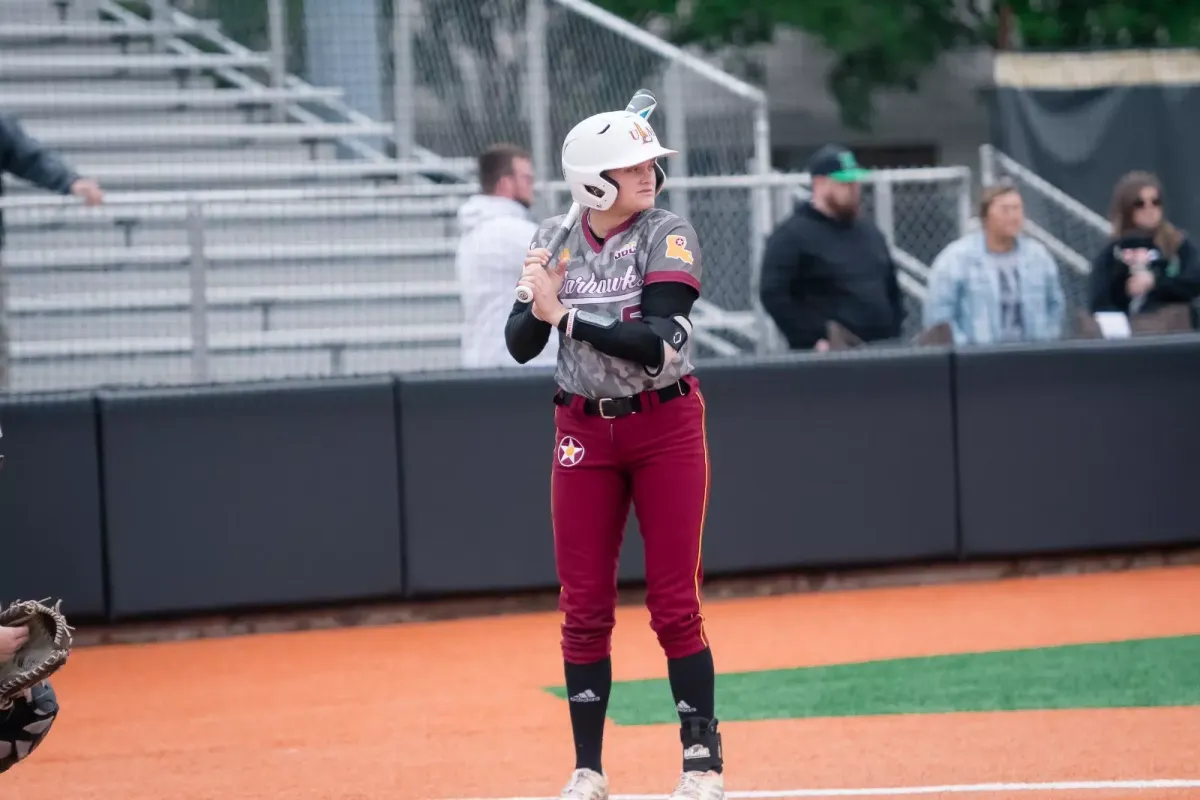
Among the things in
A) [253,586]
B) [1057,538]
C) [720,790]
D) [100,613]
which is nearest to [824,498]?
[1057,538]

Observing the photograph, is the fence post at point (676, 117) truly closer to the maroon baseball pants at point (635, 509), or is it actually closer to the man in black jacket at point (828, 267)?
the man in black jacket at point (828, 267)

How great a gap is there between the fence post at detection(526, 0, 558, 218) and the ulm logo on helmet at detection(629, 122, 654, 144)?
625cm

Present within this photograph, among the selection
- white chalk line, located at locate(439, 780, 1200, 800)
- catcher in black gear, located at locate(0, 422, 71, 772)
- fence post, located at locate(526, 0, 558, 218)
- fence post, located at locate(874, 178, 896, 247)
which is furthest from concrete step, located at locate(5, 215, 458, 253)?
white chalk line, located at locate(439, 780, 1200, 800)

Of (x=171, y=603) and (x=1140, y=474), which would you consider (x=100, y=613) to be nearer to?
(x=171, y=603)

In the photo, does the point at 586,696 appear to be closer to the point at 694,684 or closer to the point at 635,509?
the point at 694,684

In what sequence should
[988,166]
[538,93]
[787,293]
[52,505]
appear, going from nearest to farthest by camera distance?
[52,505], [787,293], [988,166], [538,93]

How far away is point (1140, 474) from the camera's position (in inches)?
394

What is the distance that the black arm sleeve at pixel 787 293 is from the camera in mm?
9508

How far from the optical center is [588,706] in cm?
543

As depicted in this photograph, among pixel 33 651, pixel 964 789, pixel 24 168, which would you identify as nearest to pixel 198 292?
pixel 24 168

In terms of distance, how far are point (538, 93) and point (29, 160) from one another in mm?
3587

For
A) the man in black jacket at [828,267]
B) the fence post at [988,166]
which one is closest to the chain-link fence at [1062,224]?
the fence post at [988,166]

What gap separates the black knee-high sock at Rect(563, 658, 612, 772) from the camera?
17.8ft

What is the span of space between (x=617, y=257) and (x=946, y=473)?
15.8ft
